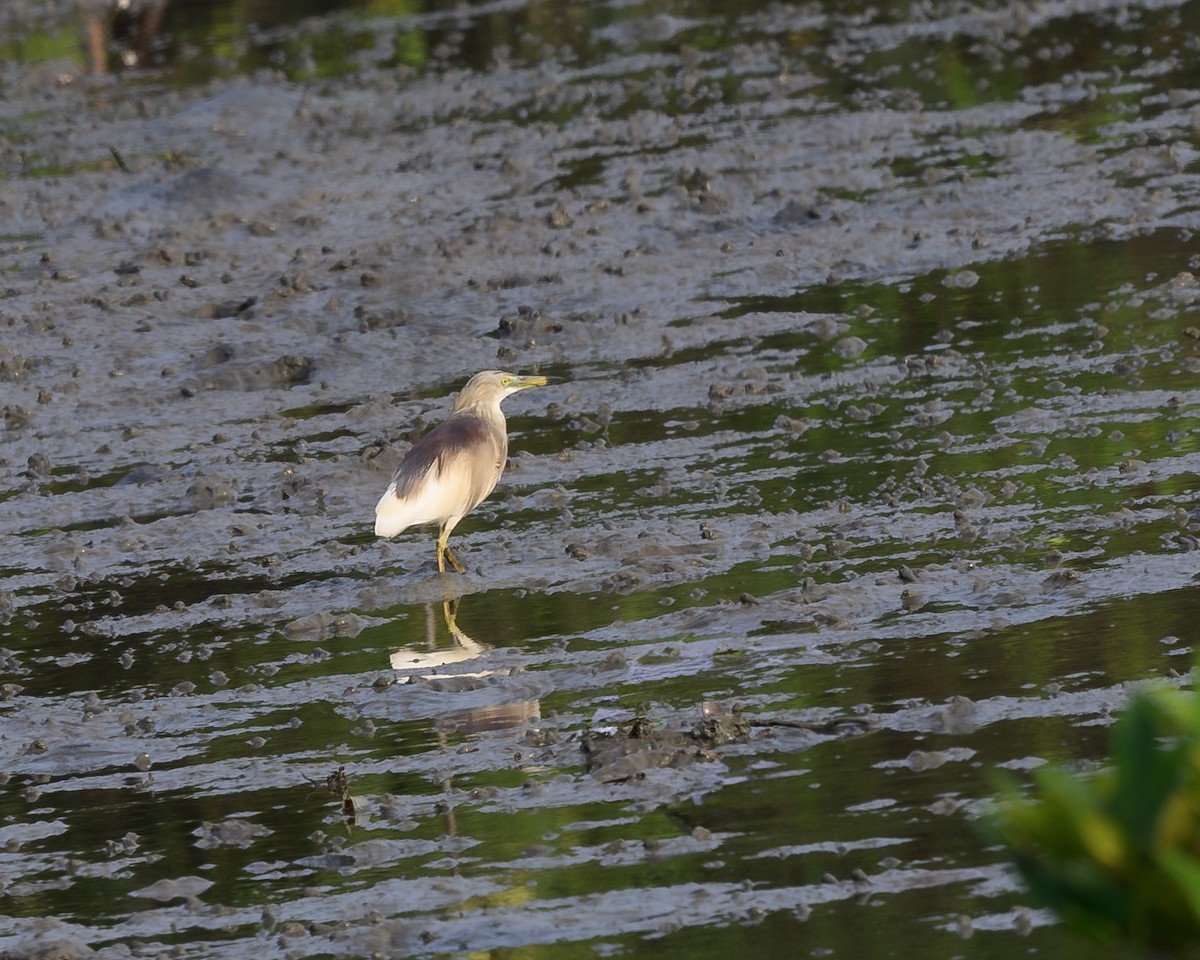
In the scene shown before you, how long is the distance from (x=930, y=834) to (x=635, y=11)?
53.3 feet

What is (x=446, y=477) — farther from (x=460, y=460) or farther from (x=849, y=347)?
(x=849, y=347)

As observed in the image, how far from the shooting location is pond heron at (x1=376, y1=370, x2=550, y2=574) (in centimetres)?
738

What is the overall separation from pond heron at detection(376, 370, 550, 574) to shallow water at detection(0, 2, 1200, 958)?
0.25 m

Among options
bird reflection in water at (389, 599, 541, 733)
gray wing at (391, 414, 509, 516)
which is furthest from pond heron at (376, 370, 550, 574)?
bird reflection in water at (389, 599, 541, 733)

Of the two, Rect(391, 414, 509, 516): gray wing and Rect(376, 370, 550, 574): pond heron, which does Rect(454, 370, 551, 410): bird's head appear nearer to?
Rect(376, 370, 550, 574): pond heron

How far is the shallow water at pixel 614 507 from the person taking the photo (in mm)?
5020

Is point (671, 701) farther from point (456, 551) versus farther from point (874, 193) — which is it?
point (874, 193)

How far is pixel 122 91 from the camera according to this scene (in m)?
19.9

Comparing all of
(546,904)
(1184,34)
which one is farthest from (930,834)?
(1184,34)

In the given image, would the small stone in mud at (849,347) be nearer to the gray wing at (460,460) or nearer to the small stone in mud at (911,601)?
the gray wing at (460,460)

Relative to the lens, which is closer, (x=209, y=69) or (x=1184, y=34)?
(x=1184, y=34)

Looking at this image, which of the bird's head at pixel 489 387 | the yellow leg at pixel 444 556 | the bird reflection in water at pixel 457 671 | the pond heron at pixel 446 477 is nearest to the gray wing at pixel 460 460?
the pond heron at pixel 446 477

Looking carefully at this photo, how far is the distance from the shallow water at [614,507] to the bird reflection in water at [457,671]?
3cm

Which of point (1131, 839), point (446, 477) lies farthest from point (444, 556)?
point (1131, 839)
